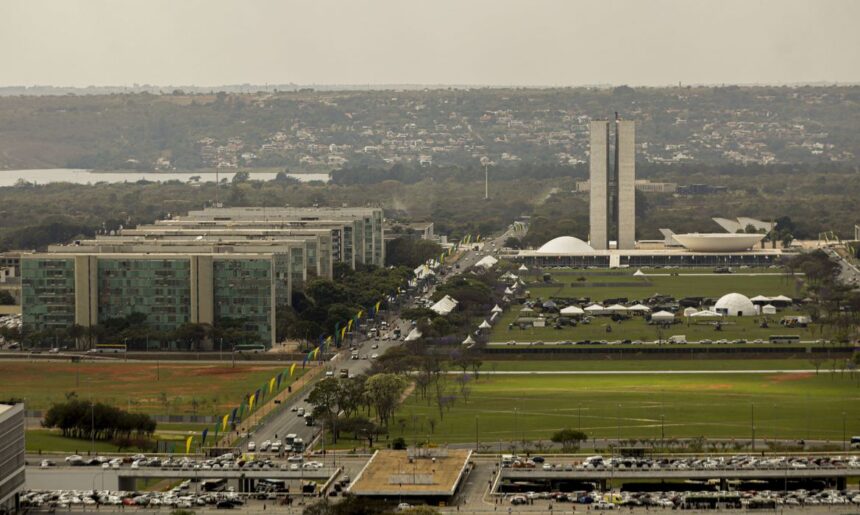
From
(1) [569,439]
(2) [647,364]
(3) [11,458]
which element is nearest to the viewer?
(3) [11,458]

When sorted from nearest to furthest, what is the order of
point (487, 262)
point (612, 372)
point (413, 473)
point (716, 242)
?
point (413, 473) < point (612, 372) < point (487, 262) < point (716, 242)

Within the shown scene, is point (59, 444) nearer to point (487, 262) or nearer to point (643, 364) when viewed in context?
point (643, 364)

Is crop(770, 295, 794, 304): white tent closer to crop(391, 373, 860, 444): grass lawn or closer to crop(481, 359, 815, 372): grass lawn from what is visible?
crop(481, 359, 815, 372): grass lawn

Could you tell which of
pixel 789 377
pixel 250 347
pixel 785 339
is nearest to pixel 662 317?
pixel 785 339

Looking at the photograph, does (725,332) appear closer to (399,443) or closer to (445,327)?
(445,327)

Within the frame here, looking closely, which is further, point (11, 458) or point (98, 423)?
point (98, 423)

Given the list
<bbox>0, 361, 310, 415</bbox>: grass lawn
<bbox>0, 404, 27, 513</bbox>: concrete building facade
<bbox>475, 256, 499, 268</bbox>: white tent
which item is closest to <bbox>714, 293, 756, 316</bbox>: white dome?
<bbox>475, 256, 499, 268</bbox>: white tent

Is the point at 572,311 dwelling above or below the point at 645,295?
below
